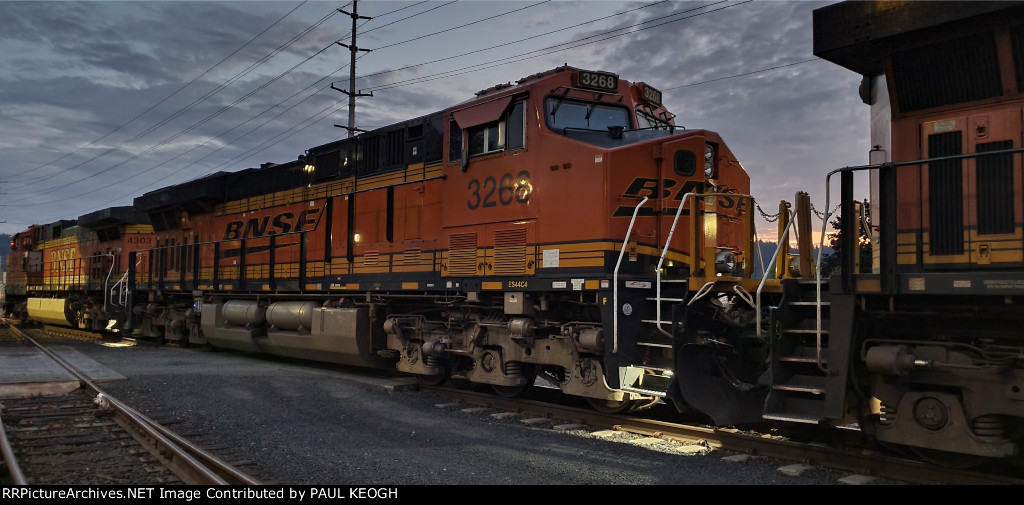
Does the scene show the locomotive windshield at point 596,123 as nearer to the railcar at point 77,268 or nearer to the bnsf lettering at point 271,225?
the bnsf lettering at point 271,225

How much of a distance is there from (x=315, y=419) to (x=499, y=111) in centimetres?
411

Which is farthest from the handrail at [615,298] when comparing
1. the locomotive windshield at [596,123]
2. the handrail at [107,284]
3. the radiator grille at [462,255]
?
the handrail at [107,284]

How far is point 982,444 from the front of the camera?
478 cm

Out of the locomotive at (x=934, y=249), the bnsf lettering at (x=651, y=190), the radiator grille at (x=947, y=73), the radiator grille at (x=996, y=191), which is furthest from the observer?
the bnsf lettering at (x=651, y=190)

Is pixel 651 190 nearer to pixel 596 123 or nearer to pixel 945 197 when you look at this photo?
pixel 596 123

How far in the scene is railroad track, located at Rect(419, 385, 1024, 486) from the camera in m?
5.12

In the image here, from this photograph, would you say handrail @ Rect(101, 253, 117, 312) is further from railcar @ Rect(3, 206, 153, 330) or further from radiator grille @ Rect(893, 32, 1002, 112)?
radiator grille @ Rect(893, 32, 1002, 112)

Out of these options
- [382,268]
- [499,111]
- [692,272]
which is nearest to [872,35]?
[692,272]

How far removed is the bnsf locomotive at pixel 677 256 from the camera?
5035 millimetres

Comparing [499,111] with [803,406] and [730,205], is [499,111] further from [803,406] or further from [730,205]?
[803,406]

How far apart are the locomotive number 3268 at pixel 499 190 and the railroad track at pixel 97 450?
4.20 metres

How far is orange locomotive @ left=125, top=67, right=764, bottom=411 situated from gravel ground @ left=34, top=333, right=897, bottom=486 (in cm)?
74

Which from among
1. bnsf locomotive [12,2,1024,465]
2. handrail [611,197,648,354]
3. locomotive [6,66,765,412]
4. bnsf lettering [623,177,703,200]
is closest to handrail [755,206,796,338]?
bnsf locomotive [12,2,1024,465]

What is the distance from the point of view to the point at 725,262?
23.9 feet
